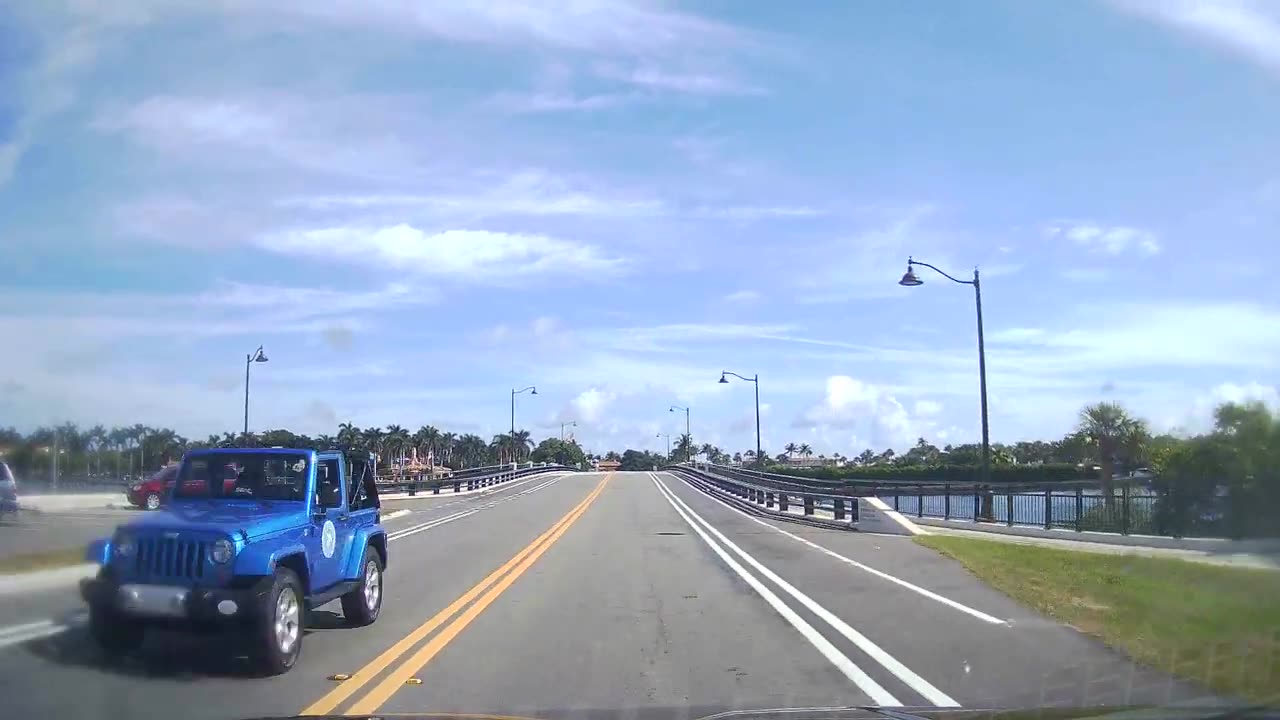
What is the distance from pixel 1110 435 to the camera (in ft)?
73.6

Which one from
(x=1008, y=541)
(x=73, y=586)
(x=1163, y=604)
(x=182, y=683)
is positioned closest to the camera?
(x=182, y=683)

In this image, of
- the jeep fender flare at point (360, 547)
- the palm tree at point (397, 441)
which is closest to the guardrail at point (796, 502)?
the jeep fender flare at point (360, 547)

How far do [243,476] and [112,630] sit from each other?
6.52 ft

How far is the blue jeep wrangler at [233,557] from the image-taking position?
8.60m

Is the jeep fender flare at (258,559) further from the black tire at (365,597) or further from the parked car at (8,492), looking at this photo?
the parked car at (8,492)

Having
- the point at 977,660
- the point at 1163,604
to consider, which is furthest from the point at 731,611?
the point at 1163,604

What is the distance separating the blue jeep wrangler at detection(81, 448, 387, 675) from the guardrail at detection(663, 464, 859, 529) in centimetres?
2041

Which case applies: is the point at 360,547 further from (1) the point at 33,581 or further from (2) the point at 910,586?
(2) the point at 910,586

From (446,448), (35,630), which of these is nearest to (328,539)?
(35,630)

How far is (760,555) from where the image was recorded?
21.0 metres

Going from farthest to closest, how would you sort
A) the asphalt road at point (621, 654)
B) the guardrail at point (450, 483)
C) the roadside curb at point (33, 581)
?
the guardrail at point (450, 483) < the roadside curb at point (33, 581) < the asphalt road at point (621, 654)

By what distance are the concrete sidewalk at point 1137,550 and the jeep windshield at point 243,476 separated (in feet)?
39.6

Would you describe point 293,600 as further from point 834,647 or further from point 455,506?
point 455,506

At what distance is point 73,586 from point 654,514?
2746 centimetres
